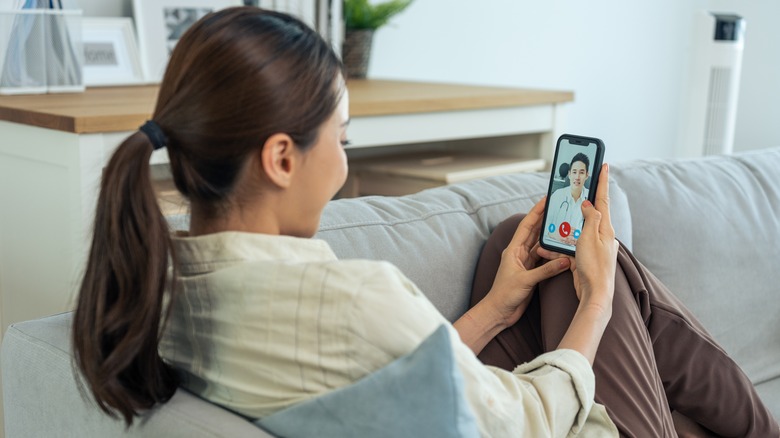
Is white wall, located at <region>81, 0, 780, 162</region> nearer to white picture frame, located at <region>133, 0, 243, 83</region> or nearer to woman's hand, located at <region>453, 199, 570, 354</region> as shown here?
white picture frame, located at <region>133, 0, 243, 83</region>

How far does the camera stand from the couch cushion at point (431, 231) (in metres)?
1.28

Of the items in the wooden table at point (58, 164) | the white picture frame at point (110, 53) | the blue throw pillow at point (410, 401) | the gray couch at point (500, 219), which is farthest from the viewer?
the white picture frame at point (110, 53)

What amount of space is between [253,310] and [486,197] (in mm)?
670

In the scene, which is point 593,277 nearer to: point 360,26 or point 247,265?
point 247,265

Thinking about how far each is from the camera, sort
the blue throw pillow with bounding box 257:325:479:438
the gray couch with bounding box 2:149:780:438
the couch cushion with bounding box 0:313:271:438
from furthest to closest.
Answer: the gray couch with bounding box 2:149:780:438 → the couch cushion with bounding box 0:313:271:438 → the blue throw pillow with bounding box 257:325:479:438

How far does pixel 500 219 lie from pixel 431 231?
0.50 ft

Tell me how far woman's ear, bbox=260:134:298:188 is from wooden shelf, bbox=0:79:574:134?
77cm

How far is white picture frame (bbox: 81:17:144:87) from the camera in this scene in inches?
84.0

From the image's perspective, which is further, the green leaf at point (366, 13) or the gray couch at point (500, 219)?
the green leaf at point (366, 13)

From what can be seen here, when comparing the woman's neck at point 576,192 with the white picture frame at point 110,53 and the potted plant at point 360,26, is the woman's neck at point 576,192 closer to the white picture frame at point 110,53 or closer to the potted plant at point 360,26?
the white picture frame at point 110,53

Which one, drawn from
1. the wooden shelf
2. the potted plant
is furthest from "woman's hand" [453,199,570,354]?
the potted plant

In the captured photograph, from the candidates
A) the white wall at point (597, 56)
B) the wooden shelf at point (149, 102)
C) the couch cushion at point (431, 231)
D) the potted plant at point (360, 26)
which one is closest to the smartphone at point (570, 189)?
the couch cushion at point (431, 231)

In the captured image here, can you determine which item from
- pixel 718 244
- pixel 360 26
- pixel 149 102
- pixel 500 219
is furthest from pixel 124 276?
pixel 360 26

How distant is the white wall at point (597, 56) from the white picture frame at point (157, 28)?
2.68 ft
